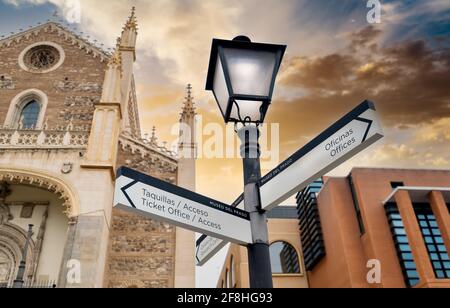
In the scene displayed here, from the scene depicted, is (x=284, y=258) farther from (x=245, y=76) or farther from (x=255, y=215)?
(x=245, y=76)

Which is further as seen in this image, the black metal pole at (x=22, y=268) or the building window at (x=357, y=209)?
the building window at (x=357, y=209)

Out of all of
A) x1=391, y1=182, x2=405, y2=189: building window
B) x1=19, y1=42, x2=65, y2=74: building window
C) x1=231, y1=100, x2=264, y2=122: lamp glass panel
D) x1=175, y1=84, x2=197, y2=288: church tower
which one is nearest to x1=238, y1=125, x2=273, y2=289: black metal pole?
x1=231, y1=100, x2=264, y2=122: lamp glass panel

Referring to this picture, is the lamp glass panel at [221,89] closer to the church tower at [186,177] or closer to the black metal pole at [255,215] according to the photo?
the black metal pole at [255,215]

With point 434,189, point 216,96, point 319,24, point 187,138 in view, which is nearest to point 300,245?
point 434,189

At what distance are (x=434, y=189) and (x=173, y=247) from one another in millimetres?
14886

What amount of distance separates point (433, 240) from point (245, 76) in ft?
70.5

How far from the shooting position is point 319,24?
6.43m

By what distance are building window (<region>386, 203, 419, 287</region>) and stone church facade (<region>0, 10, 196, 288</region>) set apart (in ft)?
37.7

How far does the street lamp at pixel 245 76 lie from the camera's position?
9.46ft

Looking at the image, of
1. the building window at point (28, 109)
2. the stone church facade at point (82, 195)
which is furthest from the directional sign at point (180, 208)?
the building window at point (28, 109)

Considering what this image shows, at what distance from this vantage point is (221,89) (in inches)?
122

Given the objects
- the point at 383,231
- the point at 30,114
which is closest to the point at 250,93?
the point at 30,114

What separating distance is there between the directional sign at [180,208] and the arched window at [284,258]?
81.3ft
